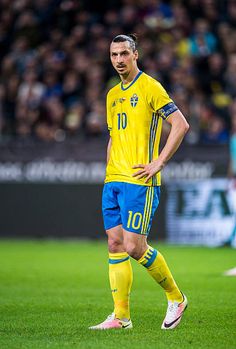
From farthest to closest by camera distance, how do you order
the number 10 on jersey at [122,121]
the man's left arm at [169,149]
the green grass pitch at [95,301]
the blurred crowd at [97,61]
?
the blurred crowd at [97,61], the number 10 on jersey at [122,121], the man's left arm at [169,149], the green grass pitch at [95,301]

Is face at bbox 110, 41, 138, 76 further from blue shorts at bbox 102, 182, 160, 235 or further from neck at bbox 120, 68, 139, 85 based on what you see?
blue shorts at bbox 102, 182, 160, 235

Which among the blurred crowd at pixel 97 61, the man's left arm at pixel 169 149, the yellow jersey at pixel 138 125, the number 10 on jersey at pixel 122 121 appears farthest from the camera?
the blurred crowd at pixel 97 61

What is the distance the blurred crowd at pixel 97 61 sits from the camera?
1722 cm

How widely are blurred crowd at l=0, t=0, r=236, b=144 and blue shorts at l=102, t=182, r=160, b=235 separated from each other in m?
9.08

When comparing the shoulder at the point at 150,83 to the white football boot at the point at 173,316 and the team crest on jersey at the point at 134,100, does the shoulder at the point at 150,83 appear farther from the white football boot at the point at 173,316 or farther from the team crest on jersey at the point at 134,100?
the white football boot at the point at 173,316

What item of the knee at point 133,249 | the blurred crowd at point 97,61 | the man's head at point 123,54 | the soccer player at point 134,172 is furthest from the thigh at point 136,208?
the blurred crowd at point 97,61

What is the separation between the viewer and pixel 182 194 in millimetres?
16766

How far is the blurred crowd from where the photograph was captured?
1722 cm

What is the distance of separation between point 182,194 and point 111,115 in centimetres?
938

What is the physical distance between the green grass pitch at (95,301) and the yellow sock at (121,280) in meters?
0.24

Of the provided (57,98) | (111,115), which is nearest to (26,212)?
(57,98)

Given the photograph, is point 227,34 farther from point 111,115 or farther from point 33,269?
point 111,115

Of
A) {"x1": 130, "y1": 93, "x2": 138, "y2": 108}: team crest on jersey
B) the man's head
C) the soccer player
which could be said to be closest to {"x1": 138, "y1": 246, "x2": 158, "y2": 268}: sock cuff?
the soccer player

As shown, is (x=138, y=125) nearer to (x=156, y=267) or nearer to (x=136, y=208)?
Answer: (x=136, y=208)
